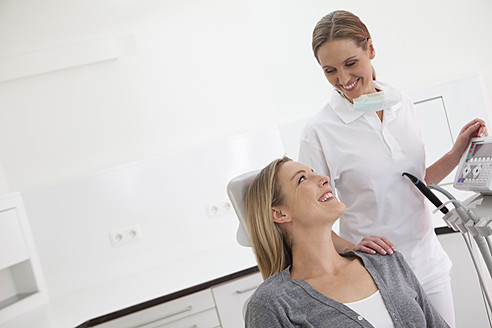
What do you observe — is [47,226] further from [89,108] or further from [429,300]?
[429,300]

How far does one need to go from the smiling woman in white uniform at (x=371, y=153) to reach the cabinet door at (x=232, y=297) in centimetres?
80

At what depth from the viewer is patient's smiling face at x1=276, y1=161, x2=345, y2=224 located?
1.44 metres

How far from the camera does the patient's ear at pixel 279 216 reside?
148 centimetres

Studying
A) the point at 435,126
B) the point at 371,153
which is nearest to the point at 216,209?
the point at 435,126

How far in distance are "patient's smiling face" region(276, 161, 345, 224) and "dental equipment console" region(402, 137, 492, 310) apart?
0.27 metres

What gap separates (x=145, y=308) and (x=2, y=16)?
1.79m

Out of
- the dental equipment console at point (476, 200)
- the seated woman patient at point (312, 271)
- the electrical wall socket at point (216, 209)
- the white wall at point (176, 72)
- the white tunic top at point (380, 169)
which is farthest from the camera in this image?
the electrical wall socket at point (216, 209)

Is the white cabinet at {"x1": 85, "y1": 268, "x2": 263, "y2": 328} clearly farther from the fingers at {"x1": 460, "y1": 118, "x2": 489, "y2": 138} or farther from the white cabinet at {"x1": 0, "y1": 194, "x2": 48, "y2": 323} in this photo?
the fingers at {"x1": 460, "y1": 118, "x2": 489, "y2": 138}

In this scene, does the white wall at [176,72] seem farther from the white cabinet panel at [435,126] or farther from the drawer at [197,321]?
the drawer at [197,321]

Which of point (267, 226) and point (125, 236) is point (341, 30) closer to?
point (267, 226)

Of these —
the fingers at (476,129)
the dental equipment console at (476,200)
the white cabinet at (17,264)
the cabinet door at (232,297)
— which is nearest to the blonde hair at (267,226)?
the dental equipment console at (476,200)

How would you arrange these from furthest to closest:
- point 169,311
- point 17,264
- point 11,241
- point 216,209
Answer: point 216,209
point 17,264
point 11,241
point 169,311

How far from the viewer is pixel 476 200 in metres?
1.33

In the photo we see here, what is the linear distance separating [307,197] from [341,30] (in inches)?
19.0
